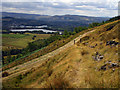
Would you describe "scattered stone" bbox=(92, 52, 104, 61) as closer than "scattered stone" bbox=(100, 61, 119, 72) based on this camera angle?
No

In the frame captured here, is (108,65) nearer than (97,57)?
Yes

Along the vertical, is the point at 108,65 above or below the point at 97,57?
below

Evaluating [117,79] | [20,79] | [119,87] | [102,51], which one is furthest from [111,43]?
[20,79]

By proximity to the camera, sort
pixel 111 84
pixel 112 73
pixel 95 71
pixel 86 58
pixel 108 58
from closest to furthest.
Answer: pixel 111 84 → pixel 112 73 → pixel 95 71 → pixel 108 58 → pixel 86 58

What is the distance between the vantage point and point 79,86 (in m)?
14.4

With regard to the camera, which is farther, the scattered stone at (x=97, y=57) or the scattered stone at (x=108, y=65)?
the scattered stone at (x=97, y=57)

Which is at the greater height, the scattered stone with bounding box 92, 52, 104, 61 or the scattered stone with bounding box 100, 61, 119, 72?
the scattered stone with bounding box 92, 52, 104, 61

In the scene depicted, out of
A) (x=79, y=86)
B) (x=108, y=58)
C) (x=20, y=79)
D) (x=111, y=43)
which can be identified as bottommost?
(x=20, y=79)

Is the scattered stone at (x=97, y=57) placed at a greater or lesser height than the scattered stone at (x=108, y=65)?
greater

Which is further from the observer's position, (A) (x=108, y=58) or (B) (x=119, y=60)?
(A) (x=108, y=58)

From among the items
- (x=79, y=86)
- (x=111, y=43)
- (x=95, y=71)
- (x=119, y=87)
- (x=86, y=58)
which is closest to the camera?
(x=119, y=87)

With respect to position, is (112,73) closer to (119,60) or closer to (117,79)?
(117,79)

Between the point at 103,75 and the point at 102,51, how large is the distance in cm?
717

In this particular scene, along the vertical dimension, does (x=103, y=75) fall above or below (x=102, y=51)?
below
